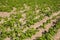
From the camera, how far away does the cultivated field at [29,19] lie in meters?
18.3

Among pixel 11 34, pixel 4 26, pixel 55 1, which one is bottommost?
pixel 11 34

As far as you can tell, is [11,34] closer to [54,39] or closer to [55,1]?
[54,39]

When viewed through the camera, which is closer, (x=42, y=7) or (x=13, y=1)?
(x=42, y=7)

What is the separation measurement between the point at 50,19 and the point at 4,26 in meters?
5.87

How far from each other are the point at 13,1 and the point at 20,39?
11461mm

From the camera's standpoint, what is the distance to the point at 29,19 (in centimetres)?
2180

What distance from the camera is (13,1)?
91.2ft

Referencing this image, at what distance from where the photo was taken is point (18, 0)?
28531 millimetres

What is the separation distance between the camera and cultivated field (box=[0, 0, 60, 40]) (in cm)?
1833

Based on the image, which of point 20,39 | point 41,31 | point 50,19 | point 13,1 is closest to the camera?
point 20,39

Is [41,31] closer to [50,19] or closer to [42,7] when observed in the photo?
[50,19]

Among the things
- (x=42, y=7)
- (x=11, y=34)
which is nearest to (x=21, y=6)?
(x=42, y=7)

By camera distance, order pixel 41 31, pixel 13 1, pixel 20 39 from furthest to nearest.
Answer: pixel 13 1 → pixel 41 31 → pixel 20 39

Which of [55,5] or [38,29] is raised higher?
[55,5]
